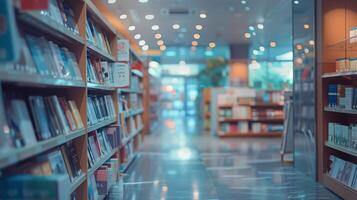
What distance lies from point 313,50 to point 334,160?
1.55 metres

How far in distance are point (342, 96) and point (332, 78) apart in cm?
54

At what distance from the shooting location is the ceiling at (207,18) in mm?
7359

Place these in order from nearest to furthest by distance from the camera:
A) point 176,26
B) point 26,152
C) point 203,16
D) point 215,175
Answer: point 26,152 < point 215,175 < point 203,16 < point 176,26

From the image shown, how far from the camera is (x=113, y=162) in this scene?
5008mm

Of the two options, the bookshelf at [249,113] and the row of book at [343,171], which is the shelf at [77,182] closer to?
the row of book at [343,171]

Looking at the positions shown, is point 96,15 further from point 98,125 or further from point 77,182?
point 77,182

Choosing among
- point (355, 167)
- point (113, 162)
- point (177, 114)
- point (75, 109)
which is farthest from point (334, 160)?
point (177, 114)

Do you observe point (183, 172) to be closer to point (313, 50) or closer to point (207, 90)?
point (313, 50)

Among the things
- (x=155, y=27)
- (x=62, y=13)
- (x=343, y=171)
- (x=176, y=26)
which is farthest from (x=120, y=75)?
(x=176, y=26)

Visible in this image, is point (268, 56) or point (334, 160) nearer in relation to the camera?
point (334, 160)

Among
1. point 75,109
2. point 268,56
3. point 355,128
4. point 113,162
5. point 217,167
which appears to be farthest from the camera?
point 268,56

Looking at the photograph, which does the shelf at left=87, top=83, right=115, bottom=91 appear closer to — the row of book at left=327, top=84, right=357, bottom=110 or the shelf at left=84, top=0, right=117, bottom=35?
the shelf at left=84, top=0, right=117, bottom=35

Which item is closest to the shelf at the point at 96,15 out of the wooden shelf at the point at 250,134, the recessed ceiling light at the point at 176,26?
the recessed ceiling light at the point at 176,26

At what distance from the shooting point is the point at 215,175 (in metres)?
6.10
